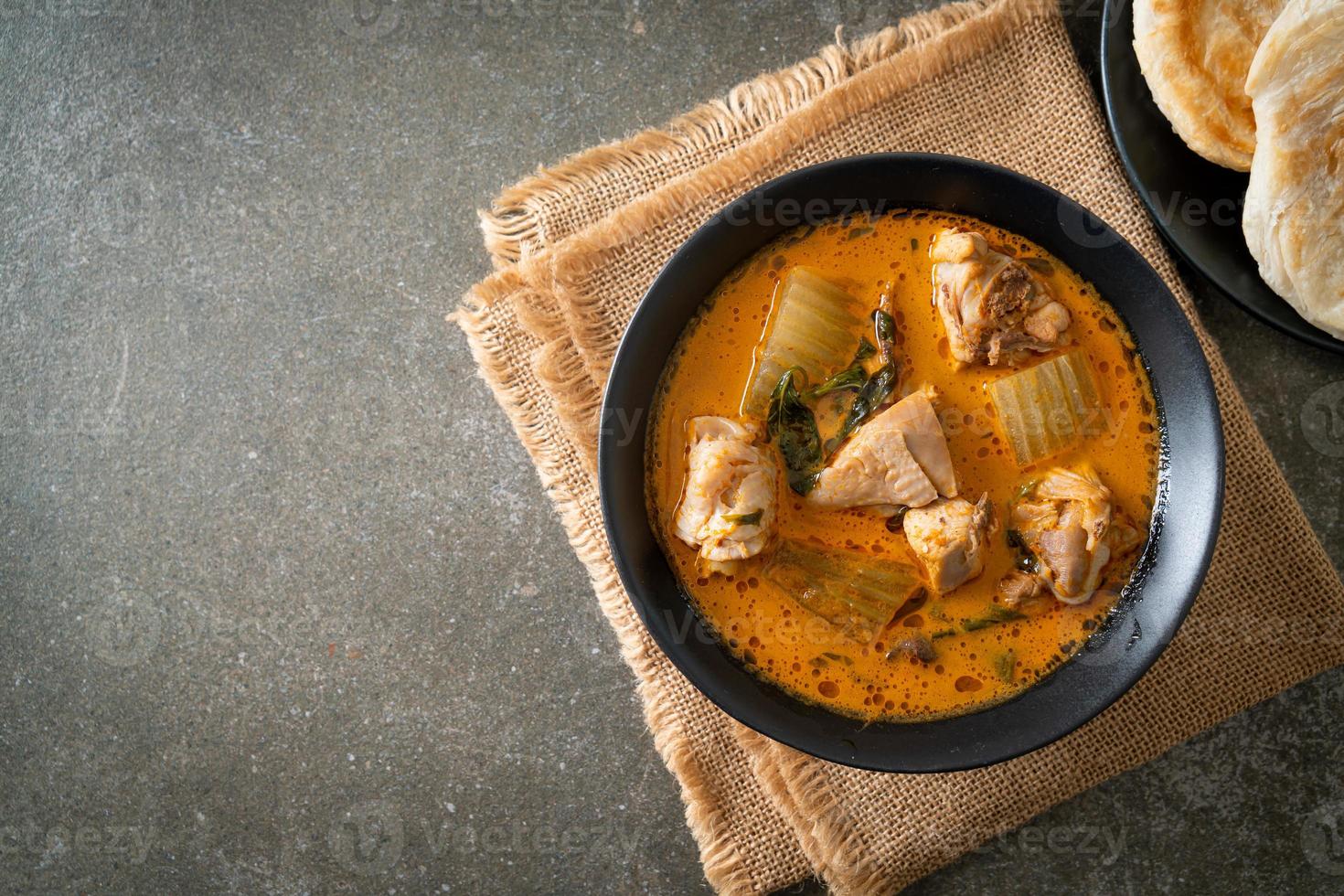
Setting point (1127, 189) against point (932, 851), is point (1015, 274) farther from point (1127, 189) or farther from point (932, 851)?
point (932, 851)

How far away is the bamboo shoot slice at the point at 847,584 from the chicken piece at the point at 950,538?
100 mm

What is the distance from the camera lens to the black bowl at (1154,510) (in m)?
2.38

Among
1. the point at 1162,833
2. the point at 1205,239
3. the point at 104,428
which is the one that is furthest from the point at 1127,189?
the point at 104,428

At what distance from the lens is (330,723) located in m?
3.13

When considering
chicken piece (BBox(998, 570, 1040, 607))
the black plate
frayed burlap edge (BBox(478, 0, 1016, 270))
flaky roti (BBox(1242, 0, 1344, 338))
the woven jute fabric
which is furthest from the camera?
frayed burlap edge (BBox(478, 0, 1016, 270))

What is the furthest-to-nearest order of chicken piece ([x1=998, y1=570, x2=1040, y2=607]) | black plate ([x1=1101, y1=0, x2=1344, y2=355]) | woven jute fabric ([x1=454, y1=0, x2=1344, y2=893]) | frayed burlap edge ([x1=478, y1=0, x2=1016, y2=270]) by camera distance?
frayed burlap edge ([x1=478, y1=0, x2=1016, y2=270]), woven jute fabric ([x1=454, y1=0, x2=1344, y2=893]), black plate ([x1=1101, y1=0, x2=1344, y2=355]), chicken piece ([x1=998, y1=570, x2=1040, y2=607])

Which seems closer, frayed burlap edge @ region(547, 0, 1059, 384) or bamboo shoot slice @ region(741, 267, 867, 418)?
bamboo shoot slice @ region(741, 267, 867, 418)

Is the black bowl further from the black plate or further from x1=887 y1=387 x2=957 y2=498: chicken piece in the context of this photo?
x1=887 y1=387 x2=957 y2=498: chicken piece

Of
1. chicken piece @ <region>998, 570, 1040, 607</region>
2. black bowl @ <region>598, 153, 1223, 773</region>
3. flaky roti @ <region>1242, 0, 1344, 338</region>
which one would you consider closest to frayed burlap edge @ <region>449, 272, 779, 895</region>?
black bowl @ <region>598, 153, 1223, 773</region>

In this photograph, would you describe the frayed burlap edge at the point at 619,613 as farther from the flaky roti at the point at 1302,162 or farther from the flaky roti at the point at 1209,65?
the flaky roti at the point at 1302,162

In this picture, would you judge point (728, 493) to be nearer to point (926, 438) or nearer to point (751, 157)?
point (926, 438)

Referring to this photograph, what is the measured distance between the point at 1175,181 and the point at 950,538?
1.33 metres

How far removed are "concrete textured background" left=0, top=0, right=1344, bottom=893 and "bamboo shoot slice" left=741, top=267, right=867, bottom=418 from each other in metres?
0.97

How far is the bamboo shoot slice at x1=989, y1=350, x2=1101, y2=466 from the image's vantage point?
2.49m
